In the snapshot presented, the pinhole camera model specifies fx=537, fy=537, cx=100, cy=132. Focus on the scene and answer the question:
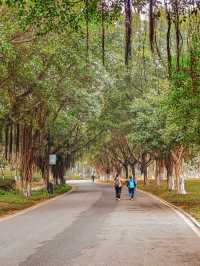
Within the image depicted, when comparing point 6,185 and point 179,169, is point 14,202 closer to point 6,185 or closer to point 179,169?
point 6,185

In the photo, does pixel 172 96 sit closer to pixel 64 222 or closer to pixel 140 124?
pixel 64 222

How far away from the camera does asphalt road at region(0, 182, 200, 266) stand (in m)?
10.5

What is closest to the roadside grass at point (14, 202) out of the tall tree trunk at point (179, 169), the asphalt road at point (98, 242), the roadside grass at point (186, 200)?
the asphalt road at point (98, 242)

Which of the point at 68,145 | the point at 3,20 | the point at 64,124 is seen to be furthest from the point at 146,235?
the point at 68,145

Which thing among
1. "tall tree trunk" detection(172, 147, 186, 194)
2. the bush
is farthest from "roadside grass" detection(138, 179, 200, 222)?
the bush

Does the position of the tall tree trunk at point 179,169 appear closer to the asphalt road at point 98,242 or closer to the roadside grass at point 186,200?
the roadside grass at point 186,200

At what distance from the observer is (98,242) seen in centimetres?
1340

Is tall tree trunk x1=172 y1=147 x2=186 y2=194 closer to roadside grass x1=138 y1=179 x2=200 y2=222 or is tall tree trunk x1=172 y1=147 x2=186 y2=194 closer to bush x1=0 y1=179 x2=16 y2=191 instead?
roadside grass x1=138 y1=179 x2=200 y2=222

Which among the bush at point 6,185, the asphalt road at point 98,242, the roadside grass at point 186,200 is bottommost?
the asphalt road at point 98,242

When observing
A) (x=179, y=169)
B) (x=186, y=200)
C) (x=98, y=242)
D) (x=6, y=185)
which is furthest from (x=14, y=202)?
(x=98, y=242)

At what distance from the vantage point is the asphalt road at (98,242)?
10500 mm

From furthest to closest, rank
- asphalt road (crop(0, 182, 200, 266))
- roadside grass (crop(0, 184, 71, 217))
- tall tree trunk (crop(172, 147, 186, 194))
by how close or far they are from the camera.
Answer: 1. tall tree trunk (crop(172, 147, 186, 194))
2. roadside grass (crop(0, 184, 71, 217))
3. asphalt road (crop(0, 182, 200, 266))

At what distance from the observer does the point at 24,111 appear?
33594mm

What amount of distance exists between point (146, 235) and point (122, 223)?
385 centimetres
